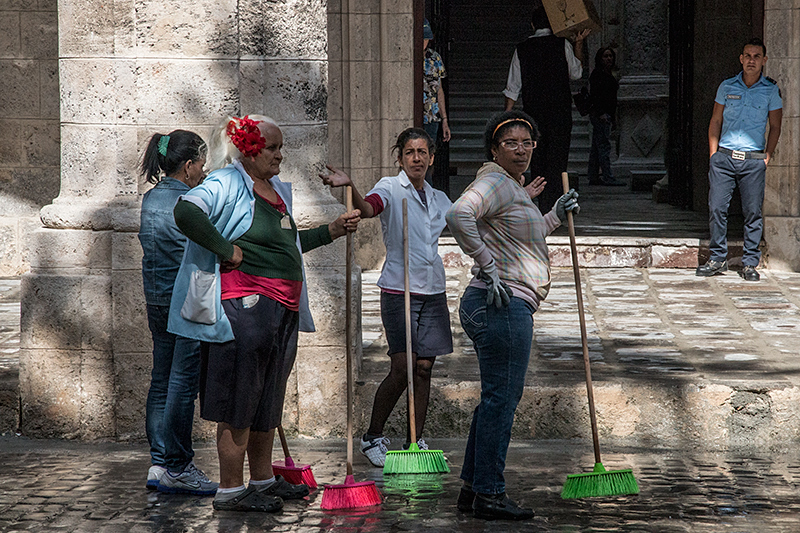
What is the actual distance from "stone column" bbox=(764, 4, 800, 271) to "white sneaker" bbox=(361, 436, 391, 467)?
5.55 m

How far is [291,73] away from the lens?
21.0 feet

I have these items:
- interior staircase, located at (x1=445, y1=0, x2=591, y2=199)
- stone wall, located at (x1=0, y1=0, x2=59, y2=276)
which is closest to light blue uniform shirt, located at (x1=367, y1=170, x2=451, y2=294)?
stone wall, located at (x1=0, y1=0, x2=59, y2=276)

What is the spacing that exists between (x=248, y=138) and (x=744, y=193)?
20.0 feet

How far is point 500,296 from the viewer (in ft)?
15.6

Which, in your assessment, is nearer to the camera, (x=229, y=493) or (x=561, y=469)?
(x=229, y=493)

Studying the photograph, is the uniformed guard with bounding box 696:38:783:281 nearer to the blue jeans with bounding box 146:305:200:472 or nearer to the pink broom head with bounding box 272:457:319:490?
the pink broom head with bounding box 272:457:319:490

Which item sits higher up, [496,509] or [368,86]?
[368,86]

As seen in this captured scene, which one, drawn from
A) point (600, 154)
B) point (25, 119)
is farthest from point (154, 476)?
point (600, 154)

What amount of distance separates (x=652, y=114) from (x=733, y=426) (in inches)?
511

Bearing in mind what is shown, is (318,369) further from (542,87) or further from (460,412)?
(542,87)

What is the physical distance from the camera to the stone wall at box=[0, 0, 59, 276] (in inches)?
397

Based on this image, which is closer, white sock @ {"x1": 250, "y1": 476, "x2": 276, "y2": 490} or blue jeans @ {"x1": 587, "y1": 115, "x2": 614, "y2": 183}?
white sock @ {"x1": 250, "y1": 476, "x2": 276, "y2": 490}

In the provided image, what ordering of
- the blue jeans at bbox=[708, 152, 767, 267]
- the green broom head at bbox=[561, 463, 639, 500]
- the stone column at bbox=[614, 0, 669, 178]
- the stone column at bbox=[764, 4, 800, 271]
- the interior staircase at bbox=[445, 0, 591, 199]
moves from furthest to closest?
the stone column at bbox=[614, 0, 669, 178], the interior staircase at bbox=[445, 0, 591, 199], the stone column at bbox=[764, 4, 800, 271], the blue jeans at bbox=[708, 152, 767, 267], the green broom head at bbox=[561, 463, 639, 500]

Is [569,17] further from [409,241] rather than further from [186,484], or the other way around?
[186,484]
